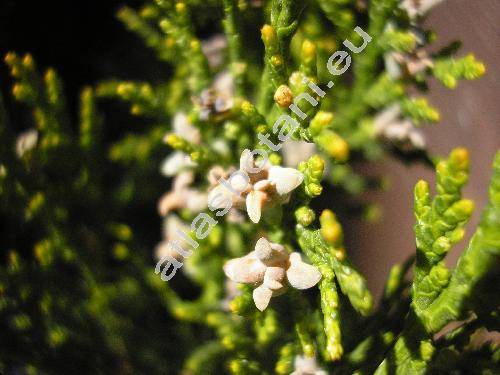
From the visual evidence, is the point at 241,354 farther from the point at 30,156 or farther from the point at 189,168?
the point at 30,156

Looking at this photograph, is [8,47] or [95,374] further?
[8,47]

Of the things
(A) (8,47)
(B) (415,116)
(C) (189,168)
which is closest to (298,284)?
(C) (189,168)

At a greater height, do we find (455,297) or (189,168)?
(455,297)

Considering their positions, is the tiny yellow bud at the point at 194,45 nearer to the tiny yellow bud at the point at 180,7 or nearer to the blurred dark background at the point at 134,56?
the tiny yellow bud at the point at 180,7

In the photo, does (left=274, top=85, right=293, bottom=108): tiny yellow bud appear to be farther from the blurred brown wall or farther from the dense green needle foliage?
the blurred brown wall

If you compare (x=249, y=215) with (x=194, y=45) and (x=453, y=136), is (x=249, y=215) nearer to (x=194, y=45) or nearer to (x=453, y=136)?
(x=194, y=45)

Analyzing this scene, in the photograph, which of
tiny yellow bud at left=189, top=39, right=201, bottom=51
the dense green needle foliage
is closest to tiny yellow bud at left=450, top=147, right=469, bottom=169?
the dense green needle foliage

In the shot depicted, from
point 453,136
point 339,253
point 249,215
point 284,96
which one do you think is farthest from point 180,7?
point 453,136
